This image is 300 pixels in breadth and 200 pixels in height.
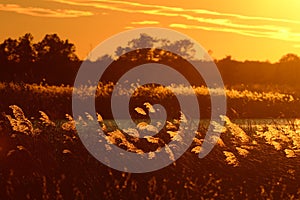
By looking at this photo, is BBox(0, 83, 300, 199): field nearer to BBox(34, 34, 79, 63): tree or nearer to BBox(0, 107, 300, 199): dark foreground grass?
BBox(0, 107, 300, 199): dark foreground grass

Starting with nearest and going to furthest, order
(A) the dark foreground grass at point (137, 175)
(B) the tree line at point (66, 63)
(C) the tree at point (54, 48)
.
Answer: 1. (A) the dark foreground grass at point (137, 175)
2. (B) the tree line at point (66, 63)
3. (C) the tree at point (54, 48)

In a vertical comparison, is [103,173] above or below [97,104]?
above

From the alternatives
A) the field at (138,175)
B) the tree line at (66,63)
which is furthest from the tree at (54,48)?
the field at (138,175)

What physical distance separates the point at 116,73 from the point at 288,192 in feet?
177

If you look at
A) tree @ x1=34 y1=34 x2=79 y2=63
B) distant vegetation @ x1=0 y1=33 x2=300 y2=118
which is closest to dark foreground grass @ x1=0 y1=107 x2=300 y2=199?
distant vegetation @ x1=0 y1=33 x2=300 y2=118

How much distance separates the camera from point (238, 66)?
8644 centimetres

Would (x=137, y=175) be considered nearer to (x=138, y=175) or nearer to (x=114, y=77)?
(x=138, y=175)

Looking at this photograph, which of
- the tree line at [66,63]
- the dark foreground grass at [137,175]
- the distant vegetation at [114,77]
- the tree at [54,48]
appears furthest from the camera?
the tree at [54,48]

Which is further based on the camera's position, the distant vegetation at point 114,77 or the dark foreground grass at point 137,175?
the distant vegetation at point 114,77

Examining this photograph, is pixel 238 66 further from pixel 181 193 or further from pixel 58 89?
pixel 181 193

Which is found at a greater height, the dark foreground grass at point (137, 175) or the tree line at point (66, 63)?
the dark foreground grass at point (137, 175)

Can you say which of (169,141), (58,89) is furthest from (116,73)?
(169,141)

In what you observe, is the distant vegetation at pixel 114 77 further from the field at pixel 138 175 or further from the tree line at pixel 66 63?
the field at pixel 138 175

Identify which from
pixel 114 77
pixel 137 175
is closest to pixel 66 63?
pixel 114 77
